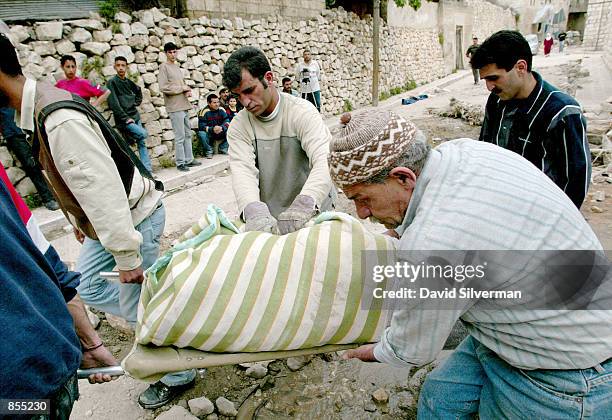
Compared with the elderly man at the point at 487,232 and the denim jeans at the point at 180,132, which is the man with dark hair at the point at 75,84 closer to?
the denim jeans at the point at 180,132

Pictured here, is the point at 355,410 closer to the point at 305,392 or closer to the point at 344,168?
the point at 305,392

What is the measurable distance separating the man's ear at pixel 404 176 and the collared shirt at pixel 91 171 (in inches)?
47.6

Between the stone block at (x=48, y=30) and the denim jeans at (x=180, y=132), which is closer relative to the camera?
the stone block at (x=48, y=30)

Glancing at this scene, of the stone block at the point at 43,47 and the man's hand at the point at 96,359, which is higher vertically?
the stone block at the point at 43,47

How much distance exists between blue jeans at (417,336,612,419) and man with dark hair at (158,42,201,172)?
232 inches

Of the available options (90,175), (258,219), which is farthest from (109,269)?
(258,219)

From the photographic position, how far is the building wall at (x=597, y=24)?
66.8ft

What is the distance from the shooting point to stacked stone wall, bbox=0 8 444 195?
214 inches

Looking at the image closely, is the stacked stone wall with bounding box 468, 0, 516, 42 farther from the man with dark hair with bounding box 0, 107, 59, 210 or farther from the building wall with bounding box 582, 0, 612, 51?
the man with dark hair with bounding box 0, 107, 59, 210

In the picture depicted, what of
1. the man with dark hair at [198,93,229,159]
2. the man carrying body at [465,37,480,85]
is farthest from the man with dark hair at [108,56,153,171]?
the man carrying body at [465,37,480,85]

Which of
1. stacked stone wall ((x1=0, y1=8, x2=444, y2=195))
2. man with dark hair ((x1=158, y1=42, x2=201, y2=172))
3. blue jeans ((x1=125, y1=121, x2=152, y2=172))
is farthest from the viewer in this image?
man with dark hair ((x1=158, y1=42, x2=201, y2=172))

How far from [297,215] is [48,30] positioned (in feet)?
17.9

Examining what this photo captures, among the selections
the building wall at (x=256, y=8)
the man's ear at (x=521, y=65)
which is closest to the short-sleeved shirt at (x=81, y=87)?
the building wall at (x=256, y=8)

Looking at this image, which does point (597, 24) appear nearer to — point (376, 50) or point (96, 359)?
point (376, 50)
